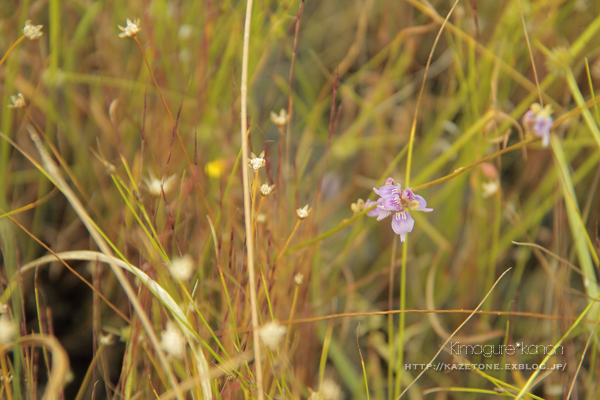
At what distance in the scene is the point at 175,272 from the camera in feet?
1.64

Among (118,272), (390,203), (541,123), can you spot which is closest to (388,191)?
(390,203)

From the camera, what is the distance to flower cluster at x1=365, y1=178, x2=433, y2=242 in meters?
0.46

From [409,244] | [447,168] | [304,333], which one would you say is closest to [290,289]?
[304,333]

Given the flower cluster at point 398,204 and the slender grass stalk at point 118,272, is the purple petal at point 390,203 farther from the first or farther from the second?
the slender grass stalk at point 118,272

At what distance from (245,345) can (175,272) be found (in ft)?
0.43

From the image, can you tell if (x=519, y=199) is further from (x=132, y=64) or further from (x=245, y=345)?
(x=132, y=64)

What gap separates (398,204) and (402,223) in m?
0.03

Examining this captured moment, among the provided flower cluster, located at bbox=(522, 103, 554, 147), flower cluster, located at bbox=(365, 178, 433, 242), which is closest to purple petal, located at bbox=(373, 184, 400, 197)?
flower cluster, located at bbox=(365, 178, 433, 242)

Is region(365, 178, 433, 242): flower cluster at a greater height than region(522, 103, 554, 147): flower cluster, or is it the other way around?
region(522, 103, 554, 147): flower cluster

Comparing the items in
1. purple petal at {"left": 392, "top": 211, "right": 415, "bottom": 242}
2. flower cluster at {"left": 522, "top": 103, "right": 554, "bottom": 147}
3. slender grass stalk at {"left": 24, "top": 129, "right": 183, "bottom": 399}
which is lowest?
slender grass stalk at {"left": 24, "top": 129, "right": 183, "bottom": 399}

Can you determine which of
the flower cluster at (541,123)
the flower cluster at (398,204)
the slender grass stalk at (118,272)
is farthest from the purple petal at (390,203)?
the slender grass stalk at (118,272)

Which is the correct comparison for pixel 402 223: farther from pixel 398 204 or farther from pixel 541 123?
pixel 541 123

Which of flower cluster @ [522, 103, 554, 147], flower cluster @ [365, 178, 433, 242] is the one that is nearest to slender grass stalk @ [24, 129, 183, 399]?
flower cluster @ [365, 178, 433, 242]

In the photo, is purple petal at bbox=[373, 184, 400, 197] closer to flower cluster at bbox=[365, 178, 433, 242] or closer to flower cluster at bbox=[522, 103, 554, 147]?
flower cluster at bbox=[365, 178, 433, 242]
